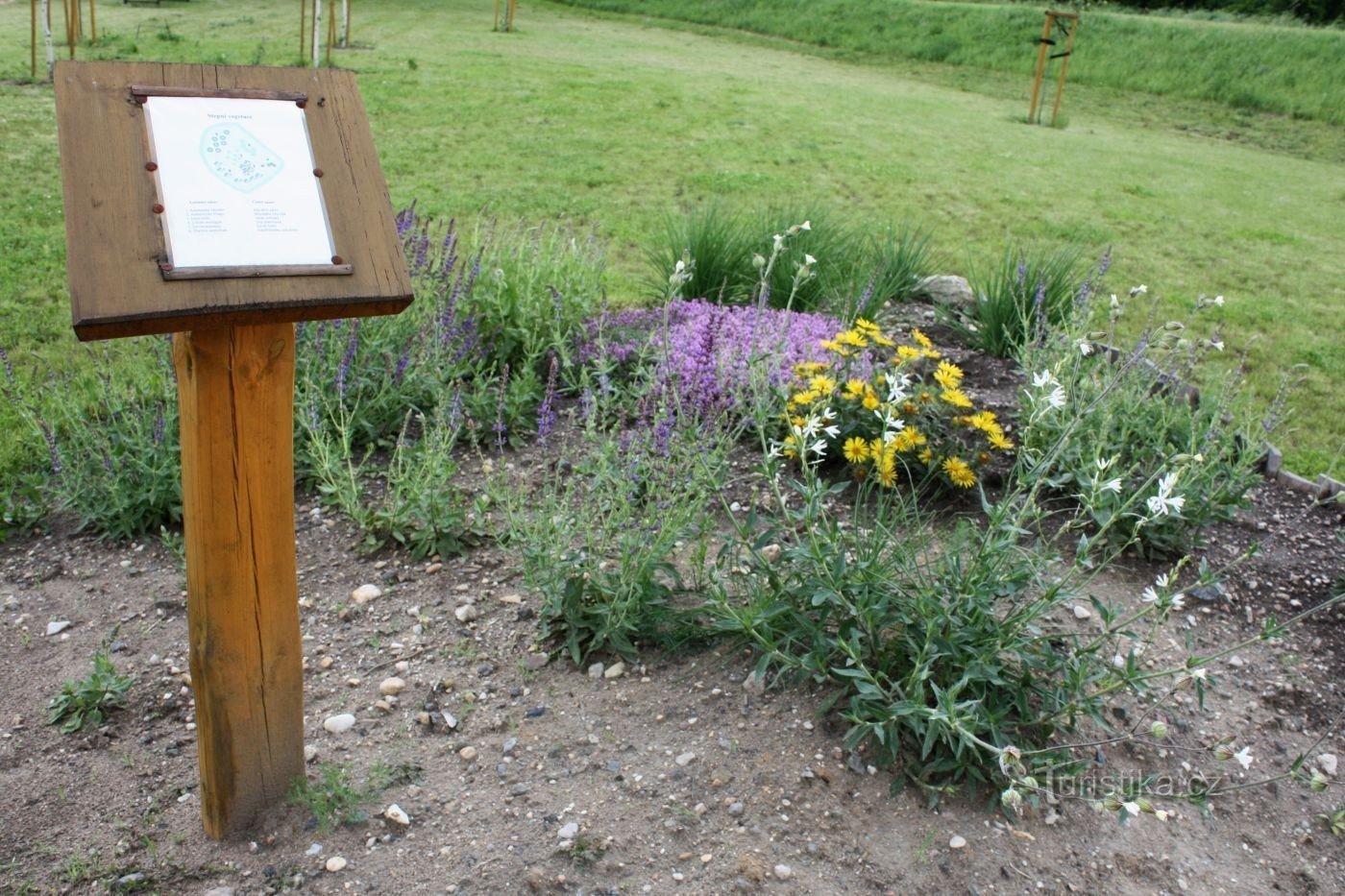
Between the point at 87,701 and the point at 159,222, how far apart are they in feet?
4.68

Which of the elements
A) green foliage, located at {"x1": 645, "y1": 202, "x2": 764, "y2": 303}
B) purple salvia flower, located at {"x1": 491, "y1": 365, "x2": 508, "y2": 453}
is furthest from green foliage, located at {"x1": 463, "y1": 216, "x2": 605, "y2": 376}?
green foliage, located at {"x1": 645, "y1": 202, "x2": 764, "y2": 303}

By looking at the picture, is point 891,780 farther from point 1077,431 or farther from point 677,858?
point 1077,431

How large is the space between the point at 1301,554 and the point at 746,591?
2076 mm

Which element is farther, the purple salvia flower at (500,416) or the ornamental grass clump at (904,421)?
the ornamental grass clump at (904,421)

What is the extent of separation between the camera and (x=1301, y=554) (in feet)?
12.6

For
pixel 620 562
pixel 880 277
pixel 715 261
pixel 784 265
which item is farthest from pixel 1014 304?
pixel 620 562

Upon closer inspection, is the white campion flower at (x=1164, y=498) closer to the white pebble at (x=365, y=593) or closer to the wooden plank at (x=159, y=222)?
the wooden plank at (x=159, y=222)

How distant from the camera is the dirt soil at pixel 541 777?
2.36 metres

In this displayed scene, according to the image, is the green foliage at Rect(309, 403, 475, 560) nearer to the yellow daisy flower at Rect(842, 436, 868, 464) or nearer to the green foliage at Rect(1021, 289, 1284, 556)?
the yellow daisy flower at Rect(842, 436, 868, 464)

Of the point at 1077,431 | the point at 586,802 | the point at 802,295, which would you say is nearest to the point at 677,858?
the point at 586,802

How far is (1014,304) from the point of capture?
5.32m

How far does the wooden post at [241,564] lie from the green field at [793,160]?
47 centimetres

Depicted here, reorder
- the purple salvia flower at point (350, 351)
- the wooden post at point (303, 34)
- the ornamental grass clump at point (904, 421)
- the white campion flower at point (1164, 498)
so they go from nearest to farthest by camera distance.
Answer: the white campion flower at point (1164, 498) < the ornamental grass clump at point (904, 421) < the purple salvia flower at point (350, 351) < the wooden post at point (303, 34)

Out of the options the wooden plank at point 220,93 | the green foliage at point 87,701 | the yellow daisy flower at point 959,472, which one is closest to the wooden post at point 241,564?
the wooden plank at point 220,93
